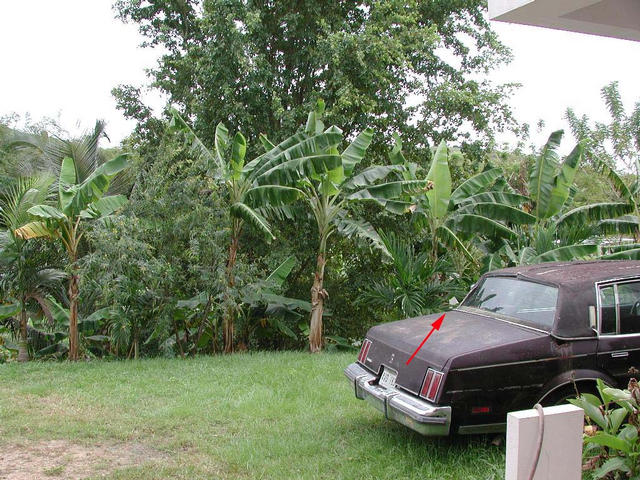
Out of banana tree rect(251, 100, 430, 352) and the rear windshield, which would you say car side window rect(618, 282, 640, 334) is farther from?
banana tree rect(251, 100, 430, 352)

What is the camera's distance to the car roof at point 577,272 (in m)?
5.81

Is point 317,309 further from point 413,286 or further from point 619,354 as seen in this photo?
point 619,354

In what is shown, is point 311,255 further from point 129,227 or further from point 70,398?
point 70,398

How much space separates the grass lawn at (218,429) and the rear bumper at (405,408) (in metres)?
0.42

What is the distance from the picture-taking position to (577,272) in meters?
6.07

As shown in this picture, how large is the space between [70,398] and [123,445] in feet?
7.37

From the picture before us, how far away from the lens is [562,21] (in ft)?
15.9

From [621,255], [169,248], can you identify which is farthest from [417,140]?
[169,248]

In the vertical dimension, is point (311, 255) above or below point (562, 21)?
below

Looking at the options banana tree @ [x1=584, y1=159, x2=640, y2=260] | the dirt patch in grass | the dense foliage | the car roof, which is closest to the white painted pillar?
the car roof

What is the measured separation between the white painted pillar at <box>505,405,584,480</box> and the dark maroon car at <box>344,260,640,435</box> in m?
2.38

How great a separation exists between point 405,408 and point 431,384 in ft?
1.02

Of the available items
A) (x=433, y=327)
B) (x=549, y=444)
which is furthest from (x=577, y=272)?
(x=549, y=444)

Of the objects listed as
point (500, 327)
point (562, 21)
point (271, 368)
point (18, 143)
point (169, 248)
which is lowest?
point (271, 368)
